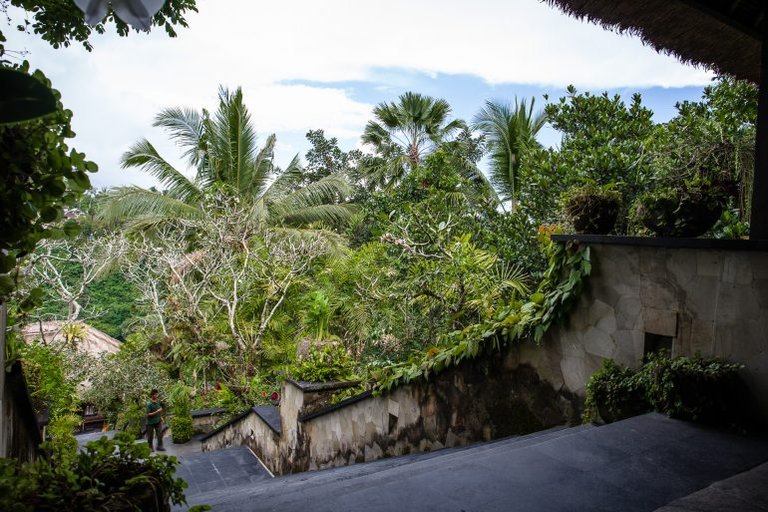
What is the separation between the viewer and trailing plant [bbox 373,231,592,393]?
11.0ft

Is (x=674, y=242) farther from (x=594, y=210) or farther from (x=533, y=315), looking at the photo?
(x=533, y=315)

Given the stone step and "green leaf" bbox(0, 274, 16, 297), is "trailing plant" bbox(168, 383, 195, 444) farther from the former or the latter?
"green leaf" bbox(0, 274, 16, 297)

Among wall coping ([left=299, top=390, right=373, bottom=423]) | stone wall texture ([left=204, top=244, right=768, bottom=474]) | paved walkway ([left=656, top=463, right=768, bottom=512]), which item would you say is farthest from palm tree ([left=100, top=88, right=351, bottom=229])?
paved walkway ([left=656, top=463, right=768, bottom=512])

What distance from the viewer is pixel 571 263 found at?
3391 millimetres

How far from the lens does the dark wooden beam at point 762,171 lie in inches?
101

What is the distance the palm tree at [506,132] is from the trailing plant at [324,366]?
8.06 metres

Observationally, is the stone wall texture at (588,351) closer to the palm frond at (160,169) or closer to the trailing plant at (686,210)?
the trailing plant at (686,210)

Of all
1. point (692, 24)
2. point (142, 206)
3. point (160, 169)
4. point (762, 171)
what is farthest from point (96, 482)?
point (160, 169)

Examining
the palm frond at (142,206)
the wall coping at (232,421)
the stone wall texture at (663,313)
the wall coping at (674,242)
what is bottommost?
the wall coping at (232,421)

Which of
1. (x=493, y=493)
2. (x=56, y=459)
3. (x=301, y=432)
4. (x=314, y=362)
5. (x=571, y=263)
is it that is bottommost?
(x=301, y=432)

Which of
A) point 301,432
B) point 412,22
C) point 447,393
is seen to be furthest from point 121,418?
point 412,22

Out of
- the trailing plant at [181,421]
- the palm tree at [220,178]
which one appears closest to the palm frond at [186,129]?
the palm tree at [220,178]

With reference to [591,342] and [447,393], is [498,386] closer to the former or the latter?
[447,393]

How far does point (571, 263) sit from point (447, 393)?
4.99ft
